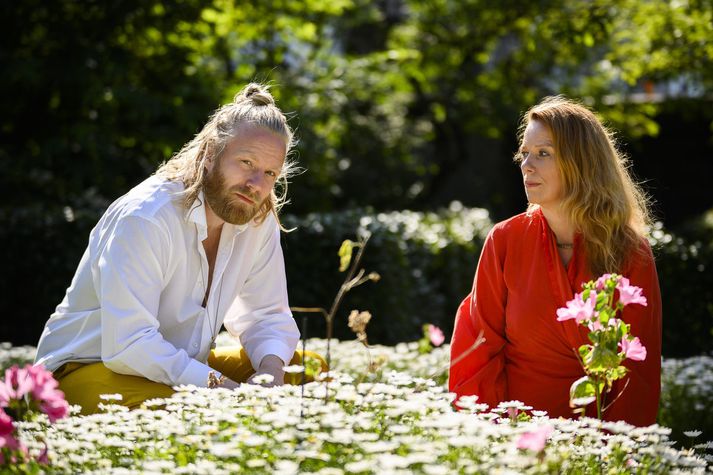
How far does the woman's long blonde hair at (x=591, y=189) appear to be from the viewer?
3850 millimetres

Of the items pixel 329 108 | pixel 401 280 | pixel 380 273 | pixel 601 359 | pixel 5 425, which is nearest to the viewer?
pixel 5 425

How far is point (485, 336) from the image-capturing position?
3941 millimetres

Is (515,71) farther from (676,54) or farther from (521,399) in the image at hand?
(521,399)

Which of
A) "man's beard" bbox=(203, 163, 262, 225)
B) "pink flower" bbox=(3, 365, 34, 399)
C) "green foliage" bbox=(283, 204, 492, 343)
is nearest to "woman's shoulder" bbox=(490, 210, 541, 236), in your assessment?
"man's beard" bbox=(203, 163, 262, 225)

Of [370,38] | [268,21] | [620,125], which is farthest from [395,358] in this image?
[370,38]

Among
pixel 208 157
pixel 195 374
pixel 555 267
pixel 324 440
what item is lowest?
pixel 324 440

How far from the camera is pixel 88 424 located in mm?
2715

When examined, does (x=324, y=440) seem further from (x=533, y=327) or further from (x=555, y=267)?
(x=555, y=267)

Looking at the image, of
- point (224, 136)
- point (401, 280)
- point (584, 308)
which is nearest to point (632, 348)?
point (584, 308)

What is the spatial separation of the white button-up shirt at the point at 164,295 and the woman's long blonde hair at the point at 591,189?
1291 mm

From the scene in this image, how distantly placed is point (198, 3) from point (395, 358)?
5291mm

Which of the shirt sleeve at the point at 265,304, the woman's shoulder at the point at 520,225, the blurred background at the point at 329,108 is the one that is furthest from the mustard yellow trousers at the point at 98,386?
the blurred background at the point at 329,108

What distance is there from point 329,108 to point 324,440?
333 inches

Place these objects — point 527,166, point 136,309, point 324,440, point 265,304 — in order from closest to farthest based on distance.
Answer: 1. point 324,440
2. point 136,309
3. point 527,166
4. point 265,304
